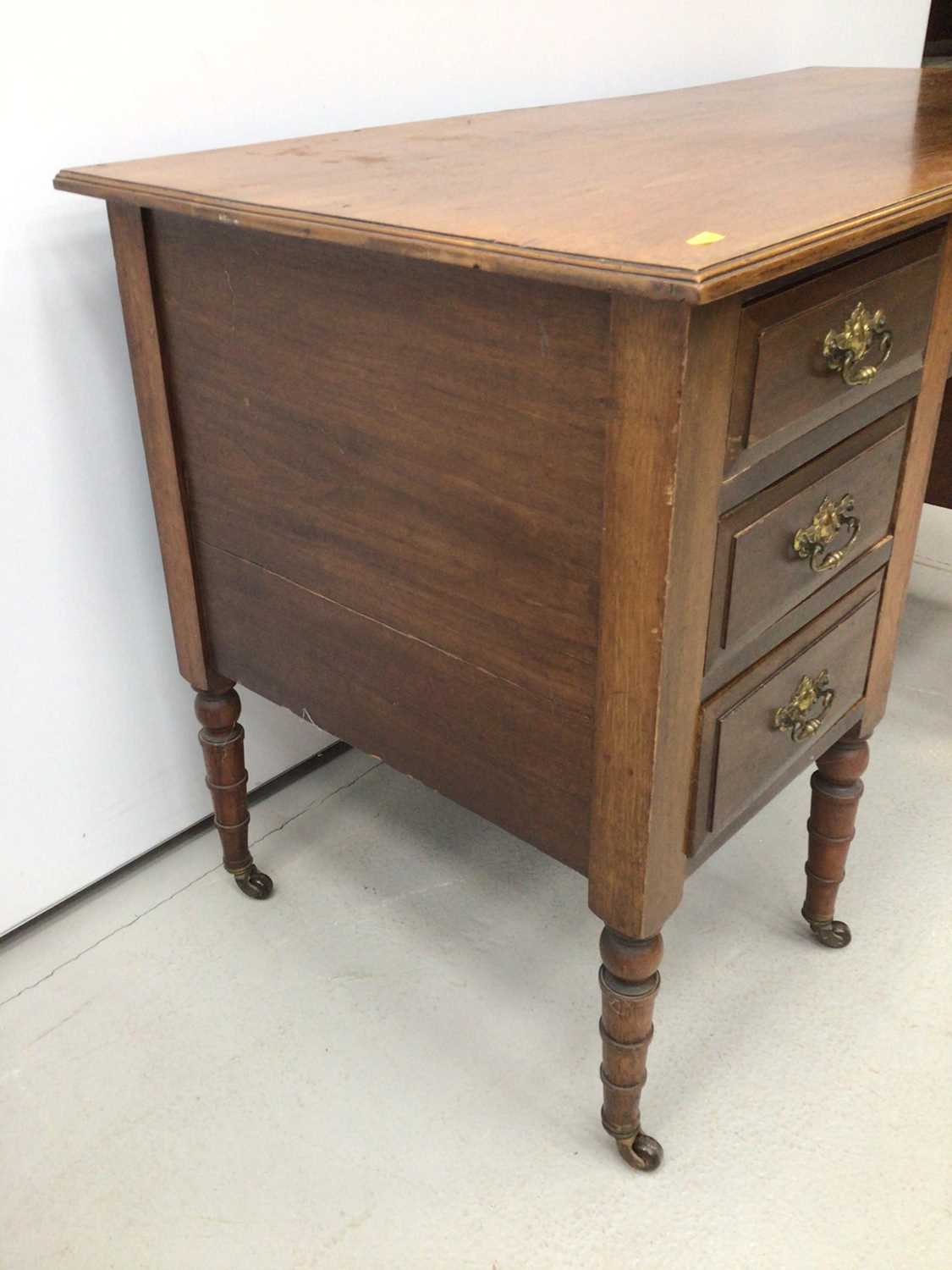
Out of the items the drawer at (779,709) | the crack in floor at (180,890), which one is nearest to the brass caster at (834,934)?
the drawer at (779,709)

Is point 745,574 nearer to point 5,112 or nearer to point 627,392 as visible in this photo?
point 627,392

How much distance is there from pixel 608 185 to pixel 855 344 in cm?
24

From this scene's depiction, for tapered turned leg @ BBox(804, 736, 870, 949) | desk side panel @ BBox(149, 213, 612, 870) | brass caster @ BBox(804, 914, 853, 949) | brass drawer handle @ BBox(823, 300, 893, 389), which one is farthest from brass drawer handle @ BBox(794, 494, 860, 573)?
brass caster @ BBox(804, 914, 853, 949)

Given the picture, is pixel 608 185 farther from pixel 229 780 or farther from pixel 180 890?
pixel 180 890

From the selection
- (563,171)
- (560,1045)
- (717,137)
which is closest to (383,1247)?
Result: (560,1045)

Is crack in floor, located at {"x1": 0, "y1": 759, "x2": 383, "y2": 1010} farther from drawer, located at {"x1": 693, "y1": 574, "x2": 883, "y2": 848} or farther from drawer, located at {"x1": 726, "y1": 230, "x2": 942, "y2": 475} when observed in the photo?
drawer, located at {"x1": 726, "y1": 230, "x2": 942, "y2": 475}

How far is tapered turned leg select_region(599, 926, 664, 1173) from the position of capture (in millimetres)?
1044

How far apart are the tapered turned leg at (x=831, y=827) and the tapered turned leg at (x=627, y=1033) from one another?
0.36 metres

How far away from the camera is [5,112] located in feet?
3.79

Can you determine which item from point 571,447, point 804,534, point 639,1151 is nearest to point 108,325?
point 571,447

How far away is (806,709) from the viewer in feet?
3.65

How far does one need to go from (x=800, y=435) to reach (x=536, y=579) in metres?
0.24

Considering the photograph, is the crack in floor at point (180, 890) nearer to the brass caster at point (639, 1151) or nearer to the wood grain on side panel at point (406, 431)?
the wood grain on side panel at point (406, 431)

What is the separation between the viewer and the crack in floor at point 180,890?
4.56ft
